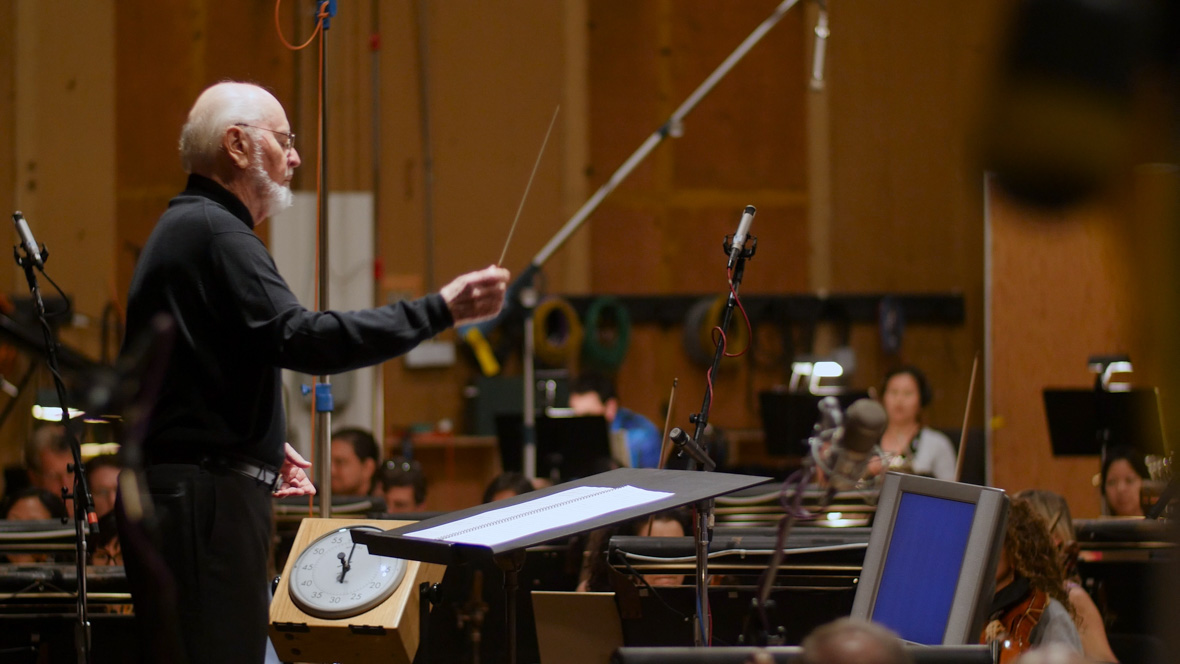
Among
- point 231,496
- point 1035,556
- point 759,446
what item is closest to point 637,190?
point 759,446

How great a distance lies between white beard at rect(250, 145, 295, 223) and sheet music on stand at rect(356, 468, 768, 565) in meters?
0.68

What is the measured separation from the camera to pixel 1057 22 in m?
0.83

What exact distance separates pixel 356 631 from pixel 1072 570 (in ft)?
6.38

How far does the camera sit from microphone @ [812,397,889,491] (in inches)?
57.9

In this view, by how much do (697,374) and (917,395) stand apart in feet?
7.97

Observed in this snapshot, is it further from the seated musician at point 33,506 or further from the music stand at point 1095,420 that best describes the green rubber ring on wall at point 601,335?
the seated musician at point 33,506

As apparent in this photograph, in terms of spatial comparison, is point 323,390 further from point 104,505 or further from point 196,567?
point 104,505

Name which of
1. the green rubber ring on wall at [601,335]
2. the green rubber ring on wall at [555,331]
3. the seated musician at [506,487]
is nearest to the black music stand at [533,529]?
the seated musician at [506,487]

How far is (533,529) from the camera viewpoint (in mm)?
1811

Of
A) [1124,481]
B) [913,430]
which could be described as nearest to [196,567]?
[1124,481]

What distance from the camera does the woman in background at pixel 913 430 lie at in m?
5.63

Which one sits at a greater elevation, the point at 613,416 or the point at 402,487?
the point at 613,416

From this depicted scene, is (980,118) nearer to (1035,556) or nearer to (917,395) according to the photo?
(1035,556)

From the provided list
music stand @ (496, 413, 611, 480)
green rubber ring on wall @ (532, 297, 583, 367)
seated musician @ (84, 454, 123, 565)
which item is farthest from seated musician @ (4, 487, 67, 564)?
green rubber ring on wall @ (532, 297, 583, 367)
